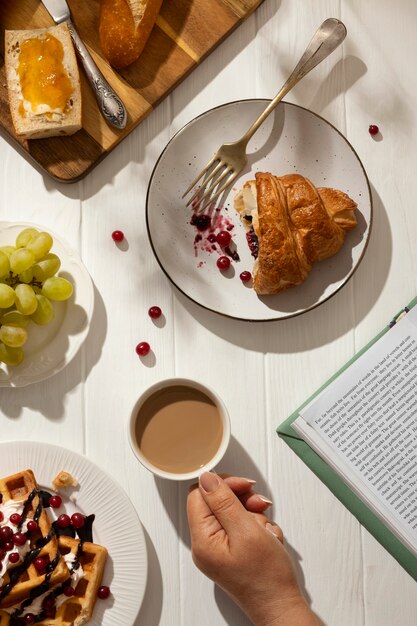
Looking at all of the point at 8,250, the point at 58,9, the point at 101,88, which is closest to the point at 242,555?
the point at 8,250

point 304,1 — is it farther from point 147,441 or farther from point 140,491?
point 140,491

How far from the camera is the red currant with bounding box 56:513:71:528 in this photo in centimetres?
145

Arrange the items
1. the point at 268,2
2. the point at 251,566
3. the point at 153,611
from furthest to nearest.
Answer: the point at 268,2 → the point at 153,611 → the point at 251,566

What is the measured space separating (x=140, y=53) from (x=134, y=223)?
347 mm

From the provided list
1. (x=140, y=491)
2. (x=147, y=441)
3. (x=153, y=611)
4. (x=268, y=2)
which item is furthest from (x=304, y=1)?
(x=153, y=611)

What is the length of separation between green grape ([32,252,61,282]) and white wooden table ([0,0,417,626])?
4.9 inches

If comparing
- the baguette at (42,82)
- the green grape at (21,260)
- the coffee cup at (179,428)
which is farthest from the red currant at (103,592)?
the baguette at (42,82)

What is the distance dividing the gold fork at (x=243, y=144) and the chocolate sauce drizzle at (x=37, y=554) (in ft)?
2.16

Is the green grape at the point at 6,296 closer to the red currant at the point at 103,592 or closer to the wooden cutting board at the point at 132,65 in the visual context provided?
the wooden cutting board at the point at 132,65

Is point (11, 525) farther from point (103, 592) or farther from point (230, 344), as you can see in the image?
point (230, 344)

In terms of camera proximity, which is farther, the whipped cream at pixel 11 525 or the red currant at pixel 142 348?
the red currant at pixel 142 348

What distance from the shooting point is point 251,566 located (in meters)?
1.40

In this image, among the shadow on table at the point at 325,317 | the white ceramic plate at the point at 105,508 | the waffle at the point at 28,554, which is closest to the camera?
the waffle at the point at 28,554

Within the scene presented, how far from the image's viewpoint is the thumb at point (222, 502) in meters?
1.40
